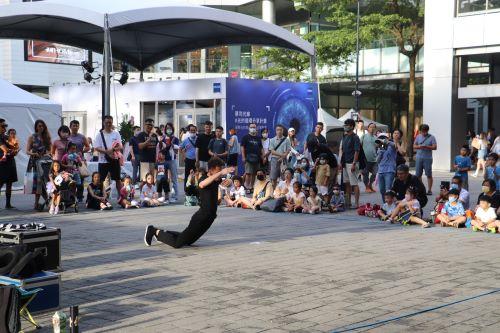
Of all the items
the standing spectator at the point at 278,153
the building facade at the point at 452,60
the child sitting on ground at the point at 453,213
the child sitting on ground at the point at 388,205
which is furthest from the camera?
the building facade at the point at 452,60

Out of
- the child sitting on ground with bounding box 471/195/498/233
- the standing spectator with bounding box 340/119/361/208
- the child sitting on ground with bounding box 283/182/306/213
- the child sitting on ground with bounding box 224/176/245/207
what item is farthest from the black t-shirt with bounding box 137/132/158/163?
the child sitting on ground with bounding box 471/195/498/233

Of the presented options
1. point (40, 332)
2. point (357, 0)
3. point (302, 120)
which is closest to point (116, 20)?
point (302, 120)

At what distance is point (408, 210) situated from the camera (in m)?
12.6

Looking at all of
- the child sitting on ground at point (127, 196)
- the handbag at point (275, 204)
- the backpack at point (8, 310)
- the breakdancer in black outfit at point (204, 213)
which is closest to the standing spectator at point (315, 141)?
the handbag at point (275, 204)

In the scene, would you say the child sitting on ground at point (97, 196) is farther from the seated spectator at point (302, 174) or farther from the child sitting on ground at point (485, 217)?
the child sitting on ground at point (485, 217)

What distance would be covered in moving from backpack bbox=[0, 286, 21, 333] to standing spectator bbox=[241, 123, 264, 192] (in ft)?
39.8

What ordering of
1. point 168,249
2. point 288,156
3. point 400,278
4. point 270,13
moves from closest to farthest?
1. point 400,278
2. point 168,249
3. point 288,156
4. point 270,13

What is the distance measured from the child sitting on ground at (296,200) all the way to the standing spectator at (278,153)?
224 cm

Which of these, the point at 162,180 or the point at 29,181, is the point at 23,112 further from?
the point at 162,180

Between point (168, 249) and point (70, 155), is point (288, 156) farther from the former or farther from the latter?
point (168, 249)

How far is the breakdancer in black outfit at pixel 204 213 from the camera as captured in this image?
951 centimetres

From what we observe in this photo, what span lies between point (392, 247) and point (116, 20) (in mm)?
10809

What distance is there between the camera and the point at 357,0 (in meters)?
33.8

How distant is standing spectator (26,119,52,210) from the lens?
1420 centimetres
